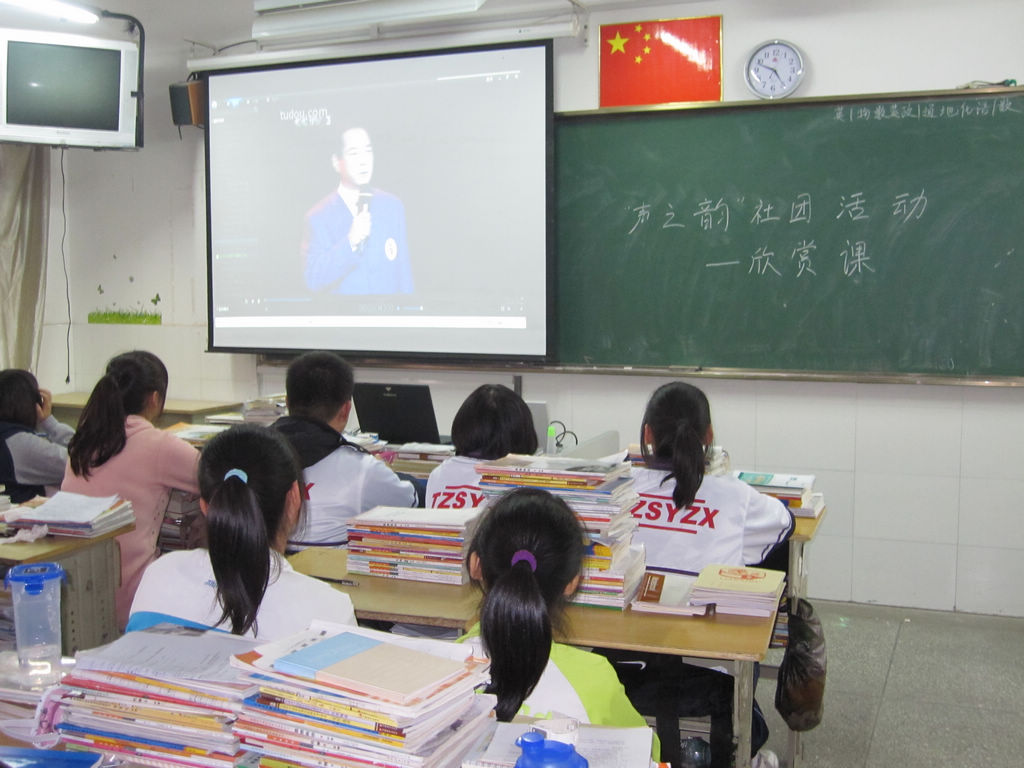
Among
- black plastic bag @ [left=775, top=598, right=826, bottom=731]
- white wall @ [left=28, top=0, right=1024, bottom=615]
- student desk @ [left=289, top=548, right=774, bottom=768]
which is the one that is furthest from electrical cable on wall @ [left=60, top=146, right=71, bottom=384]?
black plastic bag @ [left=775, top=598, right=826, bottom=731]

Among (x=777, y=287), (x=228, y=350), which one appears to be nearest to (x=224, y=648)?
(x=777, y=287)

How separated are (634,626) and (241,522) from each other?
959mm

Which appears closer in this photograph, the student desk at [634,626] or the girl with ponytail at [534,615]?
the girl with ponytail at [534,615]

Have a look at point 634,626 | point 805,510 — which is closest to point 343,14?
point 805,510

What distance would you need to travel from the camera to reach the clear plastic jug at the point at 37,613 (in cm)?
165

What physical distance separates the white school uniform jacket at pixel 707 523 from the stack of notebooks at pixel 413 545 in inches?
19.9

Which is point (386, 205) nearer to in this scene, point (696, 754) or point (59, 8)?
point (59, 8)

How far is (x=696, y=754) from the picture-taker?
2.38 metres

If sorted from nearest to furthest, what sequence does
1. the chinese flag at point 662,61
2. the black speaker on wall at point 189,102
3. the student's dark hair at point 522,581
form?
the student's dark hair at point 522,581, the chinese flag at point 662,61, the black speaker on wall at point 189,102

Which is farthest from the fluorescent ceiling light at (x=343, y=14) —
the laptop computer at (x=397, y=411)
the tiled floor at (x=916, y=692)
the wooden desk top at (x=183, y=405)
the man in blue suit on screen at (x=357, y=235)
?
the tiled floor at (x=916, y=692)

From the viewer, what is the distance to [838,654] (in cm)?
402

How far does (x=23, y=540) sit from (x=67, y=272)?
4131mm

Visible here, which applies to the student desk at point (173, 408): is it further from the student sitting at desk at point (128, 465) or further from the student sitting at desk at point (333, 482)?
the student sitting at desk at point (333, 482)

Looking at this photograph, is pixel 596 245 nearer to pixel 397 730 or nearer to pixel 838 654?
pixel 838 654
